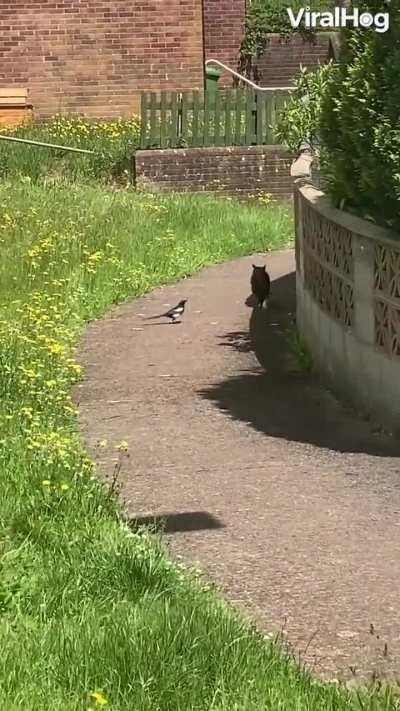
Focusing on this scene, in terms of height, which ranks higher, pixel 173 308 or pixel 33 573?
pixel 33 573

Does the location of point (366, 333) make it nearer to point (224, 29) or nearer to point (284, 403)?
point (284, 403)

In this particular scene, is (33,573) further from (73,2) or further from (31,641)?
(73,2)

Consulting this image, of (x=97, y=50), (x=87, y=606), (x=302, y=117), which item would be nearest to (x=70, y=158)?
(x=97, y=50)

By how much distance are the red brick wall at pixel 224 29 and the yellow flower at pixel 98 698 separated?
2267 cm

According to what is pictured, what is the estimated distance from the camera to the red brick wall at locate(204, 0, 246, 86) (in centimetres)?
2561

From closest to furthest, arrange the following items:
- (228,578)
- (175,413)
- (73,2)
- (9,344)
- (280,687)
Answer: (280,687)
(228,578)
(175,413)
(9,344)
(73,2)

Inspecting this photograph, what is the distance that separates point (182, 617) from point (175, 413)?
4.04 meters

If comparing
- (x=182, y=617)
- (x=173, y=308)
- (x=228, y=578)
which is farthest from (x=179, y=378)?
(x=182, y=617)

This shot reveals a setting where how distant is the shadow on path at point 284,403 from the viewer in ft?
25.0

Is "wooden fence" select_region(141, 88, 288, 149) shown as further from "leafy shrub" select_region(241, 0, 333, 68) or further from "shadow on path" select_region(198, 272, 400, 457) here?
"shadow on path" select_region(198, 272, 400, 457)

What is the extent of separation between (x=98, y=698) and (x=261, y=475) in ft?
10.8

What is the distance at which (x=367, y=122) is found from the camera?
7.74 m

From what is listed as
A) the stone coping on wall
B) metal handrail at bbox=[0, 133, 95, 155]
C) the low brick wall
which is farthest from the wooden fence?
the stone coping on wall

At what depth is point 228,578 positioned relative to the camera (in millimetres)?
5188
